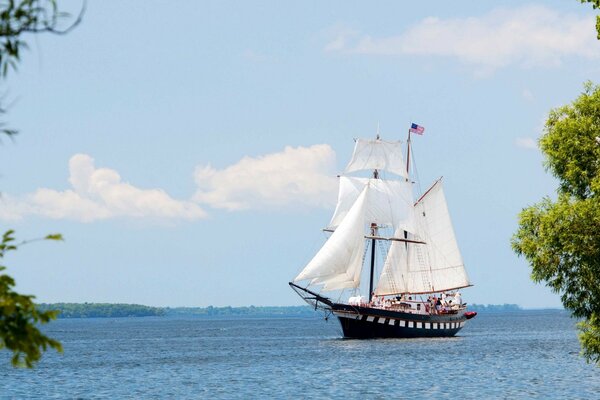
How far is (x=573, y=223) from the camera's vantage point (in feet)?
99.1

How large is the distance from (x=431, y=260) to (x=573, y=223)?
83649mm

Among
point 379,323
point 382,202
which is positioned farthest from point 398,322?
point 382,202

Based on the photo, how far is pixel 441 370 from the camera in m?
64.7

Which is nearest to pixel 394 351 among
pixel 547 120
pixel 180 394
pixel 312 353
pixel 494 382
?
pixel 312 353

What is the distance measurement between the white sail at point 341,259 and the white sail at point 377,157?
9.05 meters

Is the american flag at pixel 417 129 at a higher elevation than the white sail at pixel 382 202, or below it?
higher

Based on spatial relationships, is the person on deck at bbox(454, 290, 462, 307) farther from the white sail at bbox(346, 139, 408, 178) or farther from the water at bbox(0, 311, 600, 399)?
the water at bbox(0, 311, 600, 399)

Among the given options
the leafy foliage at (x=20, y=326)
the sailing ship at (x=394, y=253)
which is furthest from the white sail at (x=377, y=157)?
the leafy foliage at (x=20, y=326)

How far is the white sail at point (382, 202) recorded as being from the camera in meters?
114

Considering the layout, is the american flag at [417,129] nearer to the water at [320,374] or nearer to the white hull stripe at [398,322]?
the white hull stripe at [398,322]

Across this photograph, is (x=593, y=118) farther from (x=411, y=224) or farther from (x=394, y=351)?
(x=411, y=224)

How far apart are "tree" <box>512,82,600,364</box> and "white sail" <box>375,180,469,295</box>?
79899 millimetres

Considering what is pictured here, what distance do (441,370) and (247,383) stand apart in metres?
14.3

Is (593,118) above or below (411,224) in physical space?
below
